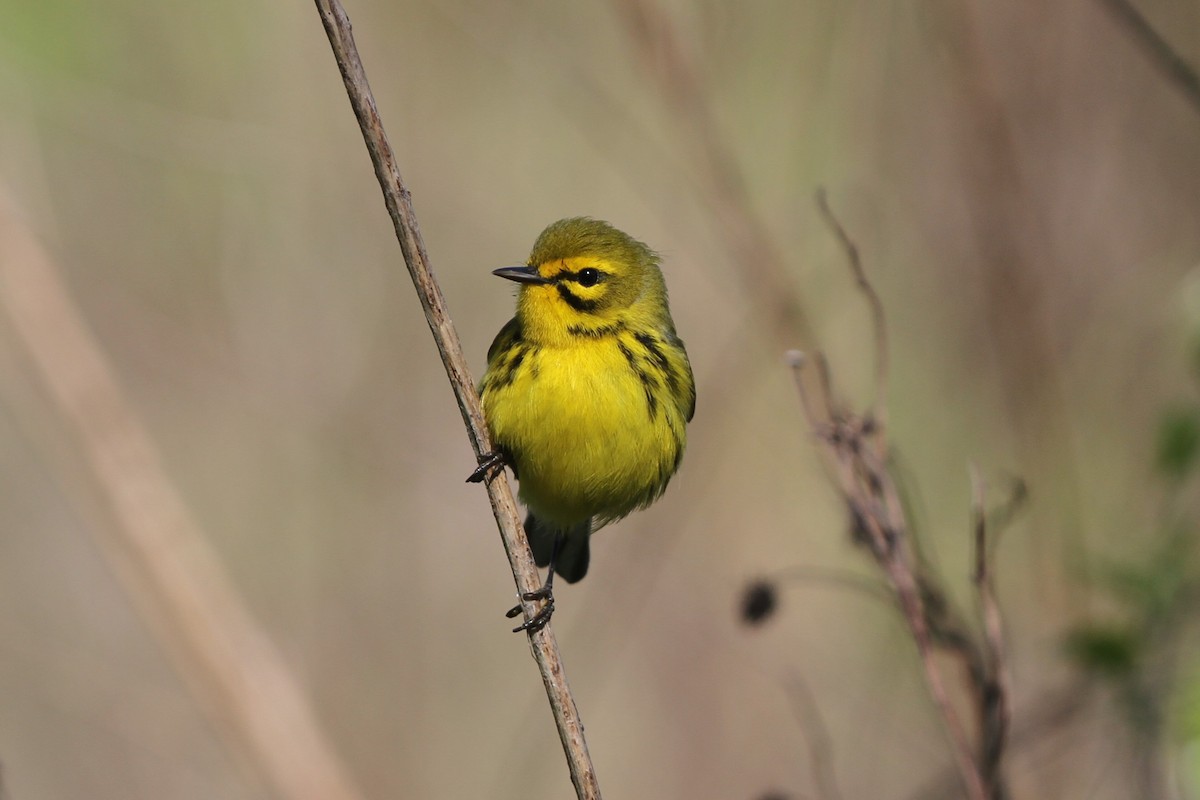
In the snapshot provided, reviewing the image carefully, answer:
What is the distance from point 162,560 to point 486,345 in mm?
2388

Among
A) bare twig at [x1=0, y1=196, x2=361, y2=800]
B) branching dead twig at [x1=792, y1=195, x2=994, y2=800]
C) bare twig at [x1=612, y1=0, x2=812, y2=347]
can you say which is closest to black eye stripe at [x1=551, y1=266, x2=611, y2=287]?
bare twig at [x1=612, y1=0, x2=812, y2=347]

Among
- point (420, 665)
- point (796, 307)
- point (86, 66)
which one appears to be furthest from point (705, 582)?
point (86, 66)

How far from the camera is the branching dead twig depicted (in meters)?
2.53

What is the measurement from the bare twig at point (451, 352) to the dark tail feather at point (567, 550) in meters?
1.59

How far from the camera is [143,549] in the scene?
11.3 feet

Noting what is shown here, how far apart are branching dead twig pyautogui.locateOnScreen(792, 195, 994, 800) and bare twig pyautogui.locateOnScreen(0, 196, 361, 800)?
1692 millimetres

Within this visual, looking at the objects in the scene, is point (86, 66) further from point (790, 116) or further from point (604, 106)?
point (790, 116)

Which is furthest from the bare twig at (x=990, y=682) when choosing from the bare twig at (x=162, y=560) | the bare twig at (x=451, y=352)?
the bare twig at (x=162, y=560)

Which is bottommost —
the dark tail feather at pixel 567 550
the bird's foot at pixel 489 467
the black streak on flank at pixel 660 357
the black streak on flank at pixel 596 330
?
the dark tail feather at pixel 567 550

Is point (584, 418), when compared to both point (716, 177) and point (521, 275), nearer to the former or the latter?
point (521, 275)

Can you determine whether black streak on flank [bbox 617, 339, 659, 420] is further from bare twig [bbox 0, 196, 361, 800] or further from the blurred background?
bare twig [bbox 0, 196, 361, 800]

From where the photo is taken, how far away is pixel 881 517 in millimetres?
2699

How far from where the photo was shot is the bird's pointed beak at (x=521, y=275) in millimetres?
3455

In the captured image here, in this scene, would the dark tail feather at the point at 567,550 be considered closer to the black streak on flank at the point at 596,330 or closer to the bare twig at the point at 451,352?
the black streak on flank at the point at 596,330
